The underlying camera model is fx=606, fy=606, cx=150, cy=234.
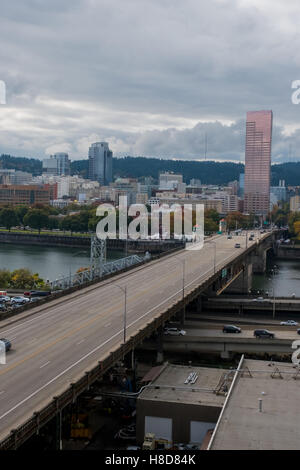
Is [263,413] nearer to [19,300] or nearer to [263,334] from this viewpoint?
[263,334]

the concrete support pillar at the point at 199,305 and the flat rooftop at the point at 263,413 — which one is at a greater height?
the flat rooftop at the point at 263,413

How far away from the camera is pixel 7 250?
5562 centimetres

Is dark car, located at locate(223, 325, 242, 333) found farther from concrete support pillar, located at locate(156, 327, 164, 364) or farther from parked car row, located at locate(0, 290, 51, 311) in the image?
parked car row, located at locate(0, 290, 51, 311)

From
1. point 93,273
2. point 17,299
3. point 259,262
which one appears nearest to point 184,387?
point 17,299

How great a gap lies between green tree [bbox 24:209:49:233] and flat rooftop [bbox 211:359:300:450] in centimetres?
5977

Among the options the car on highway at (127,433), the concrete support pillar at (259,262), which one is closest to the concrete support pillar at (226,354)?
the car on highway at (127,433)

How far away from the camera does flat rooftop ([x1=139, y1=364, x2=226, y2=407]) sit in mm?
13094

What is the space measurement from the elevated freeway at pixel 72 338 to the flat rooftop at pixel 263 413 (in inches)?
111

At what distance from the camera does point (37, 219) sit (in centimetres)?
7238

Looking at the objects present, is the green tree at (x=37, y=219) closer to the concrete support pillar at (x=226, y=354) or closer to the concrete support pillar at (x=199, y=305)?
the concrete support pillar at (x=199, y=305)

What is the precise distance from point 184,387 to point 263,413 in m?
2.74

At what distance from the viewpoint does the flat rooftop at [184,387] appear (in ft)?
43.0
